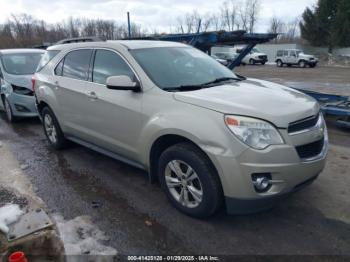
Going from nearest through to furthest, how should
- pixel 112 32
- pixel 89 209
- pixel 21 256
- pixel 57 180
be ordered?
1. pixel 21 256
2. pixel 89 209
3. pixel 57 180
4. pixel 112 32

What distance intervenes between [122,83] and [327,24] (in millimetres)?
43745

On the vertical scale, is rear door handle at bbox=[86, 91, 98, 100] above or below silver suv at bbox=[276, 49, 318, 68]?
above

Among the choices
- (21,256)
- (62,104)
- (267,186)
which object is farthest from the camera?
(62,104)

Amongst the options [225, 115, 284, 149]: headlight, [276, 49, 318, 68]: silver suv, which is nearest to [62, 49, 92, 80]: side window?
[225, 115, 284, 149]: headlight

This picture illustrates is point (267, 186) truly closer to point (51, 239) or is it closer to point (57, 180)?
point (51, 239)

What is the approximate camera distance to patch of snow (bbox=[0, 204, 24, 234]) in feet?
9.87

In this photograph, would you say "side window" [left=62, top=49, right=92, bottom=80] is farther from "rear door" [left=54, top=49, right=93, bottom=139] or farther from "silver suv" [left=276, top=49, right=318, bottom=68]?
"silver suv" [left=276, top=49, right=318, bottom=68]

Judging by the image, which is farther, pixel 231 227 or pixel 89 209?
pixel 89 209

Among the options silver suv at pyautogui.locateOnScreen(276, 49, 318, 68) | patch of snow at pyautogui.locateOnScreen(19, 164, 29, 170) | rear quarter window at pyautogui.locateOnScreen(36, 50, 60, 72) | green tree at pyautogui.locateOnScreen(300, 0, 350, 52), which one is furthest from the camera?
green tree at pyautogui.locateOnScreen(300, 0, 350, 52)

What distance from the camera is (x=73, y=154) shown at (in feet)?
17.2

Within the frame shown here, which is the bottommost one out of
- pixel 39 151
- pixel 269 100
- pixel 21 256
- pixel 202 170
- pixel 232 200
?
pixel 39 151

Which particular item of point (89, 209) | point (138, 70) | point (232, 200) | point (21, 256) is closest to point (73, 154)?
point (89, 209)

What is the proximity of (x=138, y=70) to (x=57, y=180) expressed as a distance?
6.47ft

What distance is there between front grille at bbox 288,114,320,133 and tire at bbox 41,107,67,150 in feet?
12.4
